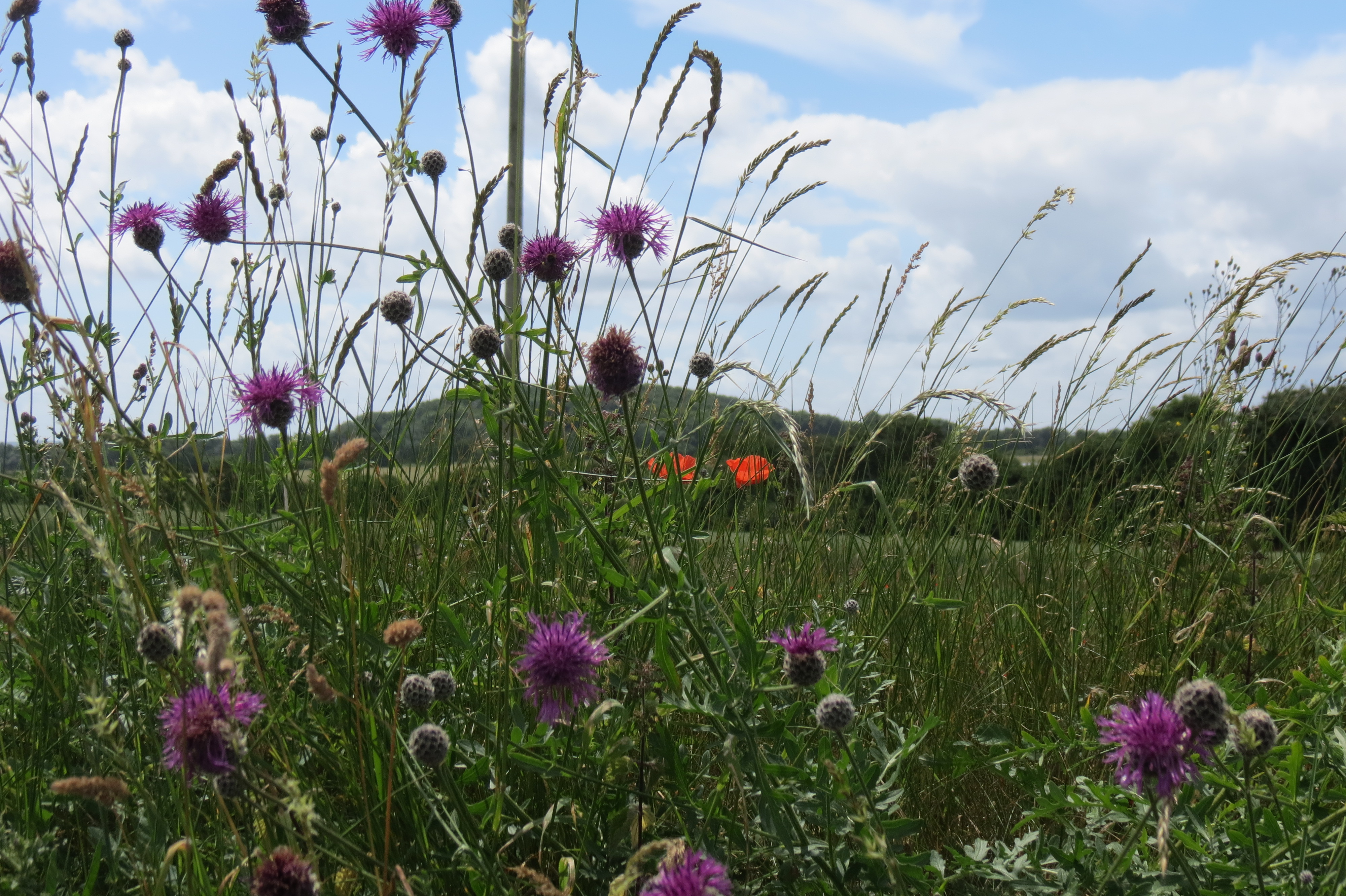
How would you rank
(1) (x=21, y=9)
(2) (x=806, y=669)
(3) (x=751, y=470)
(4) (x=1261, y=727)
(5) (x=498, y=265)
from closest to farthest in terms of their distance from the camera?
(4) (x=1261, y=727), (2) (x=806, y=669), (5) (x=498, y=265), (1) (x=21, y=9), (3) (x=751, y=470)

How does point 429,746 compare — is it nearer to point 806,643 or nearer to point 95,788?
point 95,788

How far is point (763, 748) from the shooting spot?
1.34 meters

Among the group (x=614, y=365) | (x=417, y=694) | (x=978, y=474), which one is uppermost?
(x=614, y=365)

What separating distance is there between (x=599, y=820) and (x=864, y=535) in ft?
6.41

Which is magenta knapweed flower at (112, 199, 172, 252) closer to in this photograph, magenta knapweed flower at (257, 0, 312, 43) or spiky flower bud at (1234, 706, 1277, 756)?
magenta knapweed flower at (257, 0, 312, 43)

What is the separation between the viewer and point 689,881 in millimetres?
882

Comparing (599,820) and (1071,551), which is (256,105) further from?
(1071,551)

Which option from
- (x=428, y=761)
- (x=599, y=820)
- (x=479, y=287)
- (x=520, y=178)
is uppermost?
(x=520, y=178)

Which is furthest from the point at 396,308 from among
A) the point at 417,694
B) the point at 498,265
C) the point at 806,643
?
the point at 806,643

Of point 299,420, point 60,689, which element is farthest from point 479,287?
point 60,689

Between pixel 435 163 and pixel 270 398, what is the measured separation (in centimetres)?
90

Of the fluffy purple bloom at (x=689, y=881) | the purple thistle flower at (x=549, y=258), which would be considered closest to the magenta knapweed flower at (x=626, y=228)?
the purple thistle flower at (x=549, y=258)

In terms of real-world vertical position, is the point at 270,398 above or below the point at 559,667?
above

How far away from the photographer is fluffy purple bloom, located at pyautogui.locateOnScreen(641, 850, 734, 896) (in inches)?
34.5
